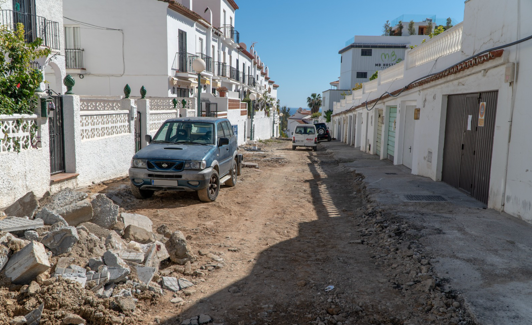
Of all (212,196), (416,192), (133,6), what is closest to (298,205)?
(212,196)

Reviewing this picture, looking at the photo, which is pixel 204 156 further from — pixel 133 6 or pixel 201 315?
pixel 133 6

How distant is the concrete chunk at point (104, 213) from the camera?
19.0 ft

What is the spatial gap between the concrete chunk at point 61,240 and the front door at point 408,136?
11.9 metres

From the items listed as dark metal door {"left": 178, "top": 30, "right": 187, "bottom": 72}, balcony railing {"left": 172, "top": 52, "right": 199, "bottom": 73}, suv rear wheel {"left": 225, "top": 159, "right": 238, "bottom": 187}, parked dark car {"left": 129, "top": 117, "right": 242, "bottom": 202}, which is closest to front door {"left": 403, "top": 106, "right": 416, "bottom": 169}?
suv rear wheel {"left": 225, "top": 159, "right": 238, "bottom": 187}

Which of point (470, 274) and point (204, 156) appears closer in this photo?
point (470, 274)

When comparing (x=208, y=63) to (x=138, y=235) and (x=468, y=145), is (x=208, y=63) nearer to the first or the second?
(x=468, y=145)

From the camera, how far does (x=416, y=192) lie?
9.54m

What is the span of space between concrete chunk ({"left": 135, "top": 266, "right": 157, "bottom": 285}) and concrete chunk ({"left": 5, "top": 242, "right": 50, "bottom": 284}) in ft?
3.17

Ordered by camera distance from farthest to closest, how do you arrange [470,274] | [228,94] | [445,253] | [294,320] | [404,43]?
[404,43] < [228,94] < [445,253] < [470,274] < [294,320]

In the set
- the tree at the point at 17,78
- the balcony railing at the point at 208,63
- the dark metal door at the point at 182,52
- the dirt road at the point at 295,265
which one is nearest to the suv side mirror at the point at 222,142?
the dirt road at the point at 295,265

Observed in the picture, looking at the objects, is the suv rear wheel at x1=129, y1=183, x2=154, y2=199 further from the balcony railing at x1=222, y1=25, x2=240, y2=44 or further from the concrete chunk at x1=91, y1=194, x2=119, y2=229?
the balcony railing at x1=222, y1=25, x2=240, y2=44

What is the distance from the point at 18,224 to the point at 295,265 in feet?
11.9

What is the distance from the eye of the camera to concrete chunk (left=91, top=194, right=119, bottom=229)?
5.79 m

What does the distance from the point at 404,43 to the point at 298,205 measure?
5166 centimetres
